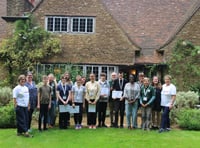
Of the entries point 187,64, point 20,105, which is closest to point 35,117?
point 20,105

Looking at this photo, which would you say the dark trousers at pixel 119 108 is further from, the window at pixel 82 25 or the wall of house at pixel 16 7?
the wall of house at pixel 16 7

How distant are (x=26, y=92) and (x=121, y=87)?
347 centimetres

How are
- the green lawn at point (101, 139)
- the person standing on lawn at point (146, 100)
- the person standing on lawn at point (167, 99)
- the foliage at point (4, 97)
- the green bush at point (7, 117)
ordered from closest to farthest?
1. the green lawn at point (101, 139)
2. the person standing on lawn at point (167, 99)
3. the person standing on lawn at point (146, 100)
4. the green bush at point (7, 117)
5. the foliage at point (4, 97)

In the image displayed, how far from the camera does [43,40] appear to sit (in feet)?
74.2

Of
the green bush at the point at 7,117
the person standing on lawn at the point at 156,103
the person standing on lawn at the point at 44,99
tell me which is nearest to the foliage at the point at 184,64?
the person standing on lawn at the point at 156,103

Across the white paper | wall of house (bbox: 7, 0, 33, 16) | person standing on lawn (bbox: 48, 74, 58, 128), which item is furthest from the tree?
the white paper

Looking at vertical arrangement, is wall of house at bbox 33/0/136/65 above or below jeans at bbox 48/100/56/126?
above

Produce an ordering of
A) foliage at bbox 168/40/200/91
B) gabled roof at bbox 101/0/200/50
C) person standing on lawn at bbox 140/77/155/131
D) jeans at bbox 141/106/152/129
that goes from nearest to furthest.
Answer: person standing on lawn at bbox 140/77/155/131 → jeans at bbox 141/106/152/129 → foliage at bbox 168/40/200/91 → gabled roof at bbox 101/0/200/50

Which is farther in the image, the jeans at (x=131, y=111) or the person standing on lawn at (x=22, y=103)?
the jeans at (x=131, y=111)

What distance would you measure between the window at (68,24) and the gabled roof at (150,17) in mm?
1973

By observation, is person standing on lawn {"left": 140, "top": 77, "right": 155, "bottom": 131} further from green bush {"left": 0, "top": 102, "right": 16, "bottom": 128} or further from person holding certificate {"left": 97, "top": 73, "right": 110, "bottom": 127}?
green bush {"left": 0, "top": 102, "right": 16, "bottom": 128}

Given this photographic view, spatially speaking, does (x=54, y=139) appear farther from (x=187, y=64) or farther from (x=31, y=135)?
(x=187, y=64)

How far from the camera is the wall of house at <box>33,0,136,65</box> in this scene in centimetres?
2264

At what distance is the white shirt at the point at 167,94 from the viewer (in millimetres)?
14414
